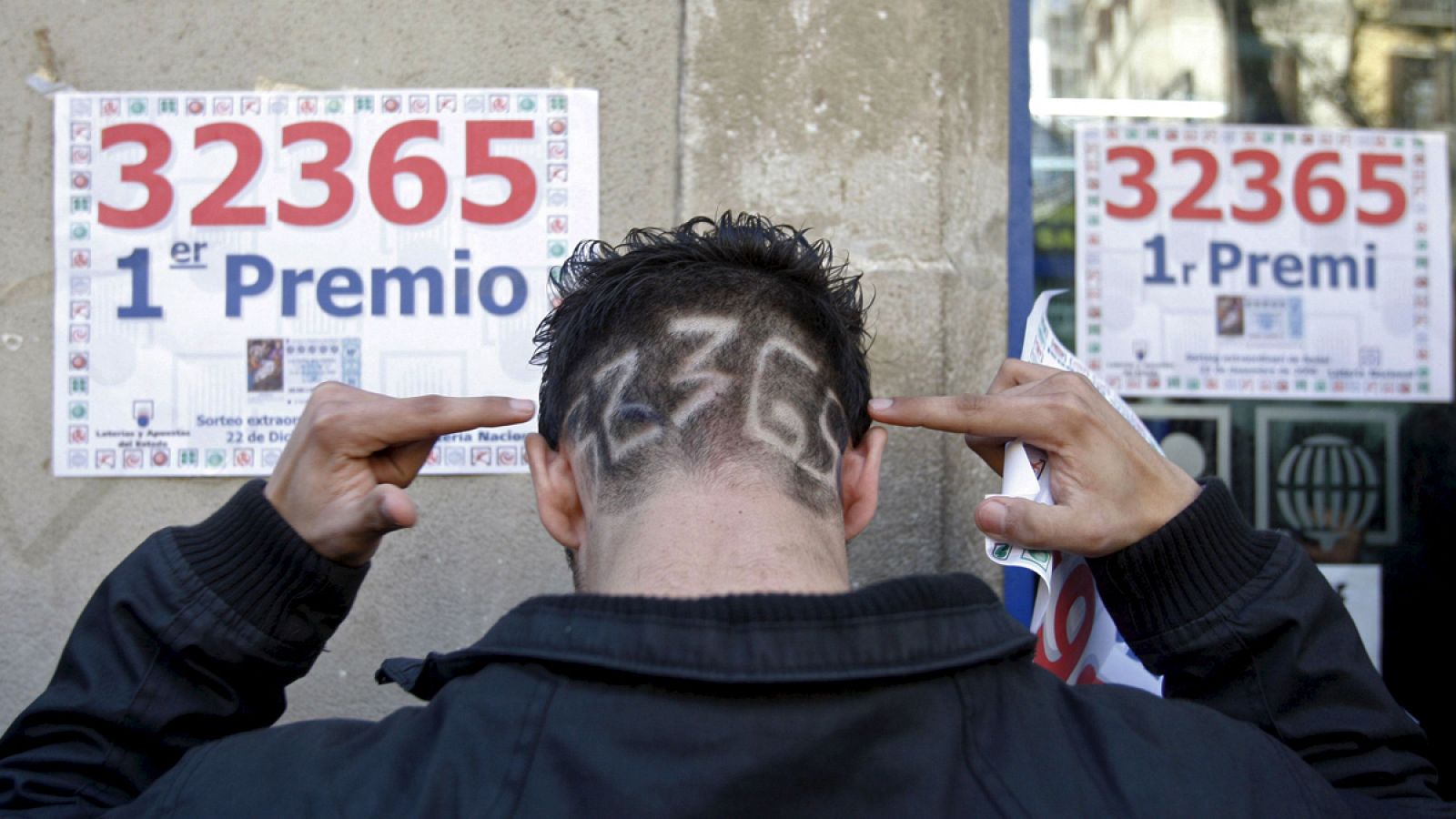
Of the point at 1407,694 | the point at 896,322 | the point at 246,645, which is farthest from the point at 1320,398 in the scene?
the point at 246,645

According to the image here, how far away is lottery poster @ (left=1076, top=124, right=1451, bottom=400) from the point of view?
2.74 meters

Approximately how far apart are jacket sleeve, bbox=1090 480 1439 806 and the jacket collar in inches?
13.9

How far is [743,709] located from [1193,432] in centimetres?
204

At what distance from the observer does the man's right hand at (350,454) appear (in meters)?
1.47

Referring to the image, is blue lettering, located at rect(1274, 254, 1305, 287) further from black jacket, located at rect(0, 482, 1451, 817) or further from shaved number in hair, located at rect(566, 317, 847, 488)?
shaved number in hair, located at rect(566, 317, 847, 488)

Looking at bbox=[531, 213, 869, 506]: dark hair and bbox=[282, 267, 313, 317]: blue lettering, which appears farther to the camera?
bbox=[282, 267, 313, 317]: blue lettering

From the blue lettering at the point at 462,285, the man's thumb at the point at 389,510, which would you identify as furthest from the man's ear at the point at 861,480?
the blue lettering at the point at 462,285

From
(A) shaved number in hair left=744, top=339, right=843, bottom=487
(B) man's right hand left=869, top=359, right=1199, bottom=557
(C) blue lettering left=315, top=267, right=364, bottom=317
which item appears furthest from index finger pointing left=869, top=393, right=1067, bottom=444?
(C) blue lettering left=315, top=267, right=364, bottom=317

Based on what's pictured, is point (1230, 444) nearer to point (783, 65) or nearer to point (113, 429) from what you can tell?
point (783, 65)

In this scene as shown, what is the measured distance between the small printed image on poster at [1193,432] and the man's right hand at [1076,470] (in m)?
1.31

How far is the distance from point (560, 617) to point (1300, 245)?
2.34m

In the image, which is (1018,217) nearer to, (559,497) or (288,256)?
(559,497)

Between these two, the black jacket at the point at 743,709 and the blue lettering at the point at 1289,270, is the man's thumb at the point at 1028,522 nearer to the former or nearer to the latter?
the black jacket at the point at 743,709

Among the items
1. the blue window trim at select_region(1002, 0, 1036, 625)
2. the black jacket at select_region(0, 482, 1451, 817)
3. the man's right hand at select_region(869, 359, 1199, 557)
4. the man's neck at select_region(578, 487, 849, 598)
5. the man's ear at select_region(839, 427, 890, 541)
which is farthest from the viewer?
the blue window trim at select_region(1002, 0, 1036, 625)
